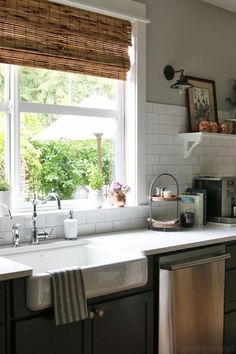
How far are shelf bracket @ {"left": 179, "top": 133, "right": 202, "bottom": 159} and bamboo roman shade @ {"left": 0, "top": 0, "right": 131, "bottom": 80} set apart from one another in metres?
0.73

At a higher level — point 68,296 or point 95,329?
point 68,296

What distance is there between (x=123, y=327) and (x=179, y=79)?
6.64ft

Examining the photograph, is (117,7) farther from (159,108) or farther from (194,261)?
(194,261)

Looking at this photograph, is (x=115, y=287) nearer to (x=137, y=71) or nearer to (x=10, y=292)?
(x=10, y=292)

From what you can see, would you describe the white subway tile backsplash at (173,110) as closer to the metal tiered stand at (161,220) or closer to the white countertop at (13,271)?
the metal tiered stand at (161,220)

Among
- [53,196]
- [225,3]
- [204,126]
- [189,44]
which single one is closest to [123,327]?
[53,196]

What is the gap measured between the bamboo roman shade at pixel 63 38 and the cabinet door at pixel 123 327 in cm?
156

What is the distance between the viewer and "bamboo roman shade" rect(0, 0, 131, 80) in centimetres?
287

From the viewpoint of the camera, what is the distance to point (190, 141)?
150 inches

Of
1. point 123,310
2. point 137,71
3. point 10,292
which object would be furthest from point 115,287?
point 137,71

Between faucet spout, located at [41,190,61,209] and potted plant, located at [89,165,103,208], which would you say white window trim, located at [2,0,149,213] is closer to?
potted plant, located at [89,165,103,208]

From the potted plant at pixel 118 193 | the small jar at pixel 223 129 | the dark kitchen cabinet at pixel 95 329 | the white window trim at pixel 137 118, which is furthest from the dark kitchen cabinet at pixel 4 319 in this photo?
the small jar at pixel 223 129

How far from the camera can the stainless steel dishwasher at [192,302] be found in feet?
9.11

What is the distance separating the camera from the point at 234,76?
170 inches
